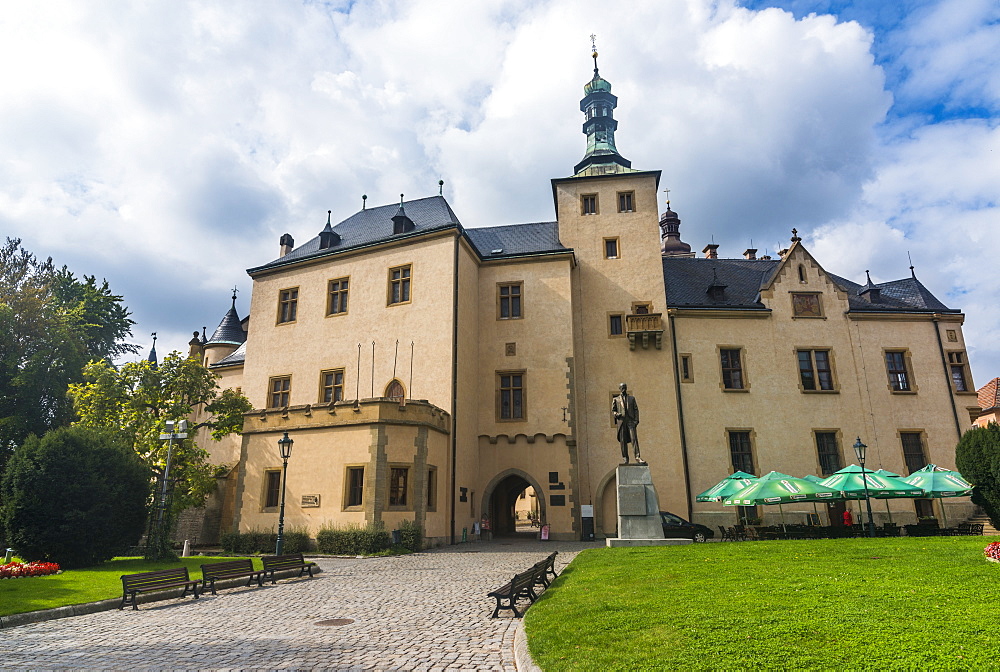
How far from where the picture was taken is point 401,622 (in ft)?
34.2

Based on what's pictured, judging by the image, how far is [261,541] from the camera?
2520 centimetres

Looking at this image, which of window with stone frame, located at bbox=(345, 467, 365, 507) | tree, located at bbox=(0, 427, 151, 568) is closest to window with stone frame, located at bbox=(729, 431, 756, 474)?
window with stone frame, located at bbox=(345, 467, 365, 507)

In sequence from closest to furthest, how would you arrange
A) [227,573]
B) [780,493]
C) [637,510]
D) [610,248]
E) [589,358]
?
[227,573], [637,510], [780,493], [589,358], [610,248]

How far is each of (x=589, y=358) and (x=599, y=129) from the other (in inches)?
701

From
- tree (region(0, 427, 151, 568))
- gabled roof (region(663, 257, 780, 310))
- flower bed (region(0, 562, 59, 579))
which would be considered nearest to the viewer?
flower bed (region(0, 562, 59, 579))

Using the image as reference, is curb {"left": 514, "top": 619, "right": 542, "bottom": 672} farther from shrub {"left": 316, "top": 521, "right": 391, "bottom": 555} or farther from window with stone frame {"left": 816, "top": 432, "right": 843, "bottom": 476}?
window with stone frame {"left": 816, "top": 432, "right": 843, "bottom": 476}

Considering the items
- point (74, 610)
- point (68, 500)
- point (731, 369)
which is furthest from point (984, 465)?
point (68, 500)

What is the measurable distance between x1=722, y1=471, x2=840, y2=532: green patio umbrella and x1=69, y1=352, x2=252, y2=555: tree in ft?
75.5

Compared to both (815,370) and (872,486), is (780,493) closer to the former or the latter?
(872,486)

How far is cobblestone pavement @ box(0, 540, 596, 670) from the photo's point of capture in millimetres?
8070

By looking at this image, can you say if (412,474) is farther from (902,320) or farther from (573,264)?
(902,320)

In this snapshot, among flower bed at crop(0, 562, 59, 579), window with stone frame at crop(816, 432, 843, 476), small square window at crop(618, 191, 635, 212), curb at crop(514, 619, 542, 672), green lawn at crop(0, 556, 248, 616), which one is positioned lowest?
curb at crop(514, 619, 542, 672)

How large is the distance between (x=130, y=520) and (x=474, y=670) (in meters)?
20.0

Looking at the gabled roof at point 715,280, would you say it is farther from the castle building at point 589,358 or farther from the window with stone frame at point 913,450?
the window with stone frame at point 913,450
